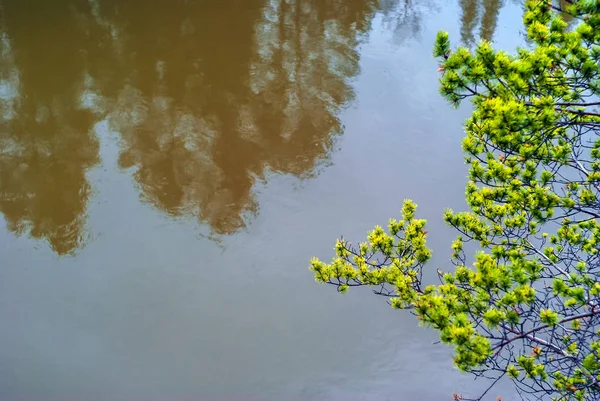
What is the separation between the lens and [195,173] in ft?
16.8

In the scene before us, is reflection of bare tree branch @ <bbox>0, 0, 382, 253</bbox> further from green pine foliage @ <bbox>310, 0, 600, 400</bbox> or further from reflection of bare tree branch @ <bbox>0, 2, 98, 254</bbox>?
green pine foliage @ <bbox>310, 0, 600, 400</bbox>

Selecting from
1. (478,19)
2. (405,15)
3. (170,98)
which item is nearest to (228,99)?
(170,98)

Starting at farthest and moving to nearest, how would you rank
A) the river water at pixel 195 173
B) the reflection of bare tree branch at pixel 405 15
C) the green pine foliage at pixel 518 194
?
the reflection of bare tree branch at pixel 405 15
the river water at pixel 195 173
the green pine foliage at pixel 518 194

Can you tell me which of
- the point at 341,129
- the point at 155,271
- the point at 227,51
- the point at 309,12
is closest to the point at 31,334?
the point at 155,271

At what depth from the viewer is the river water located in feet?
12.2

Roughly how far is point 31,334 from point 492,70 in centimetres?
367

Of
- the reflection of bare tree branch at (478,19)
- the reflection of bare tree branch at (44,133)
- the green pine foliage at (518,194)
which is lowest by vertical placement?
the green pine foliage at (518,194)

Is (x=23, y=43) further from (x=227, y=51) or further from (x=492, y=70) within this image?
(x=492, y=70)

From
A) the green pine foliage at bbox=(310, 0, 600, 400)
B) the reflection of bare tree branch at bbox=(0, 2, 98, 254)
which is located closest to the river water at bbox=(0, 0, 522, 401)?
the reflection of bare tree branch at bbox=(0, 2, 98, 254)

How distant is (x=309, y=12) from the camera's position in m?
8.17

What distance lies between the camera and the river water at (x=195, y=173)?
371 centimetres

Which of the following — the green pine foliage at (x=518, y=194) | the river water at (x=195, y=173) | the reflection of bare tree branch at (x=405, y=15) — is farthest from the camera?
the reflection of bare tree branch at (x=405, y=15)

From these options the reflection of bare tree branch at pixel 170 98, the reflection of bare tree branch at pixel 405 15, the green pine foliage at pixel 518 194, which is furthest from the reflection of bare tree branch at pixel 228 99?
the green pine foliage at pixel 518 194

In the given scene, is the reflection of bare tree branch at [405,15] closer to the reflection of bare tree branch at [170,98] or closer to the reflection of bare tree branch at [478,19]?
the reflection of bare tree branch at [170,98]
